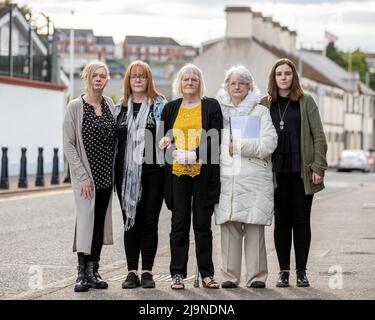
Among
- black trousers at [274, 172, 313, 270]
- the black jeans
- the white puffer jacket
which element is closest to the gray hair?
the white puffer jacket

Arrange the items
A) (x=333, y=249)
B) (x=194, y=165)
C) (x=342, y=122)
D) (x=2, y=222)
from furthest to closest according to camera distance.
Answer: (x=342, y=122), (x=2, y=222), (x=333, y=249), (x=194, y=165)

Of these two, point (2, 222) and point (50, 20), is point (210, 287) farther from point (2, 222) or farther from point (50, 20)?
point (50, 20)

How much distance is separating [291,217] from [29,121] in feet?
95.8

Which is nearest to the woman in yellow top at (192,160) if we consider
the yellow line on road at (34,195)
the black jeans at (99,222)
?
the black jeans at (99,222)

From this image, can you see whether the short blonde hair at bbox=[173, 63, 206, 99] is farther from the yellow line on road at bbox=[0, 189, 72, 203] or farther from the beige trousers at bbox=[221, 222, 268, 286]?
the yellow line on road at bbox=[0, 189, 72, 203]

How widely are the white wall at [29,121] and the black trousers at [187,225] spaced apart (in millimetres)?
25892

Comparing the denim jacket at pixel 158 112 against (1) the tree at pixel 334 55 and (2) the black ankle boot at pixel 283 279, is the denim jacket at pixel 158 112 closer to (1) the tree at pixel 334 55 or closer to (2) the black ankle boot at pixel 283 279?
(2) the black ankle boot at pixel 283 279

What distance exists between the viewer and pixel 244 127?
978 centimetres

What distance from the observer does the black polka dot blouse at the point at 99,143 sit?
385 inches

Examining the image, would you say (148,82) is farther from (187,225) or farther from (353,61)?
(353,61)

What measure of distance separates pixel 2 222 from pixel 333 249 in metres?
6.48

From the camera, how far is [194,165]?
972 centimetres

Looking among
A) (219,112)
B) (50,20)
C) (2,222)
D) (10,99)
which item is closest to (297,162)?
(219,112)
